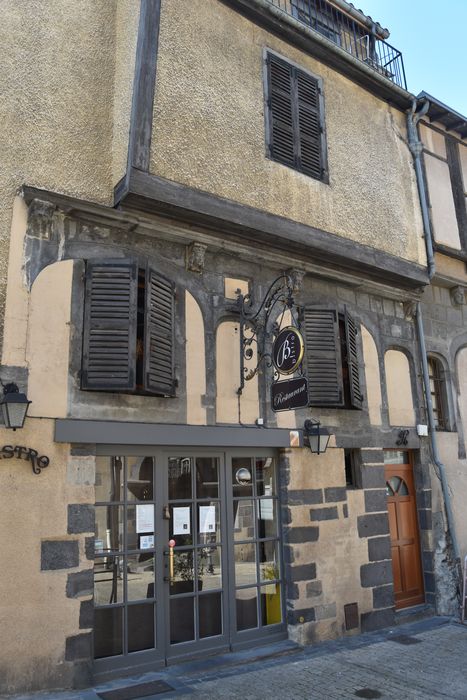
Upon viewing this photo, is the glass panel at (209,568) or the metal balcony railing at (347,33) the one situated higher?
the metal balcony railing at (347,33)

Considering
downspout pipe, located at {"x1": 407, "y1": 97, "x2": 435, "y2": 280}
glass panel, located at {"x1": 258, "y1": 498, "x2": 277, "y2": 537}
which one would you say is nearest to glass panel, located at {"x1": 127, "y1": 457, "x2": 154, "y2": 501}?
glass panel, located at {"x1": 258, "y1": 498, "x2": 277, "y2": 537}

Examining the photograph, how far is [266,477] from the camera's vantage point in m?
6.99

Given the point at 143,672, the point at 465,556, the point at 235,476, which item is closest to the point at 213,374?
the point at 235,476

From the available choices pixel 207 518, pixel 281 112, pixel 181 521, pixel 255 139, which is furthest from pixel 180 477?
pixel 281 112

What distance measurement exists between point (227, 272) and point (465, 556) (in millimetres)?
5560

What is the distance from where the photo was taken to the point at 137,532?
5.82 meters

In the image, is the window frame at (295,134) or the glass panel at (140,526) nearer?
the glass panel at (140,526)

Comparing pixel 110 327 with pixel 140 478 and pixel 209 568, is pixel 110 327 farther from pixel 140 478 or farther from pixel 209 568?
pixel 209 568

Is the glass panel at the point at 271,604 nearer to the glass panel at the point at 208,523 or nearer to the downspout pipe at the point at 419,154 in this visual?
the glass panel at the point at 208,523

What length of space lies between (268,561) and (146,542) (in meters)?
1.73

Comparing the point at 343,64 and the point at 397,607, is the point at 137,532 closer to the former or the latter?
the point at 397,607

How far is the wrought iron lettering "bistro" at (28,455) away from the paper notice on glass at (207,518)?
1.92 meters

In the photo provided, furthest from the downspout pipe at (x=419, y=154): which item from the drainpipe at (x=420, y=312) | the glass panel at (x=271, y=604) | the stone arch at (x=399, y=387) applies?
the glass panel at (x=271, y=604)

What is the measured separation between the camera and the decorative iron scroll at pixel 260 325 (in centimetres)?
680
